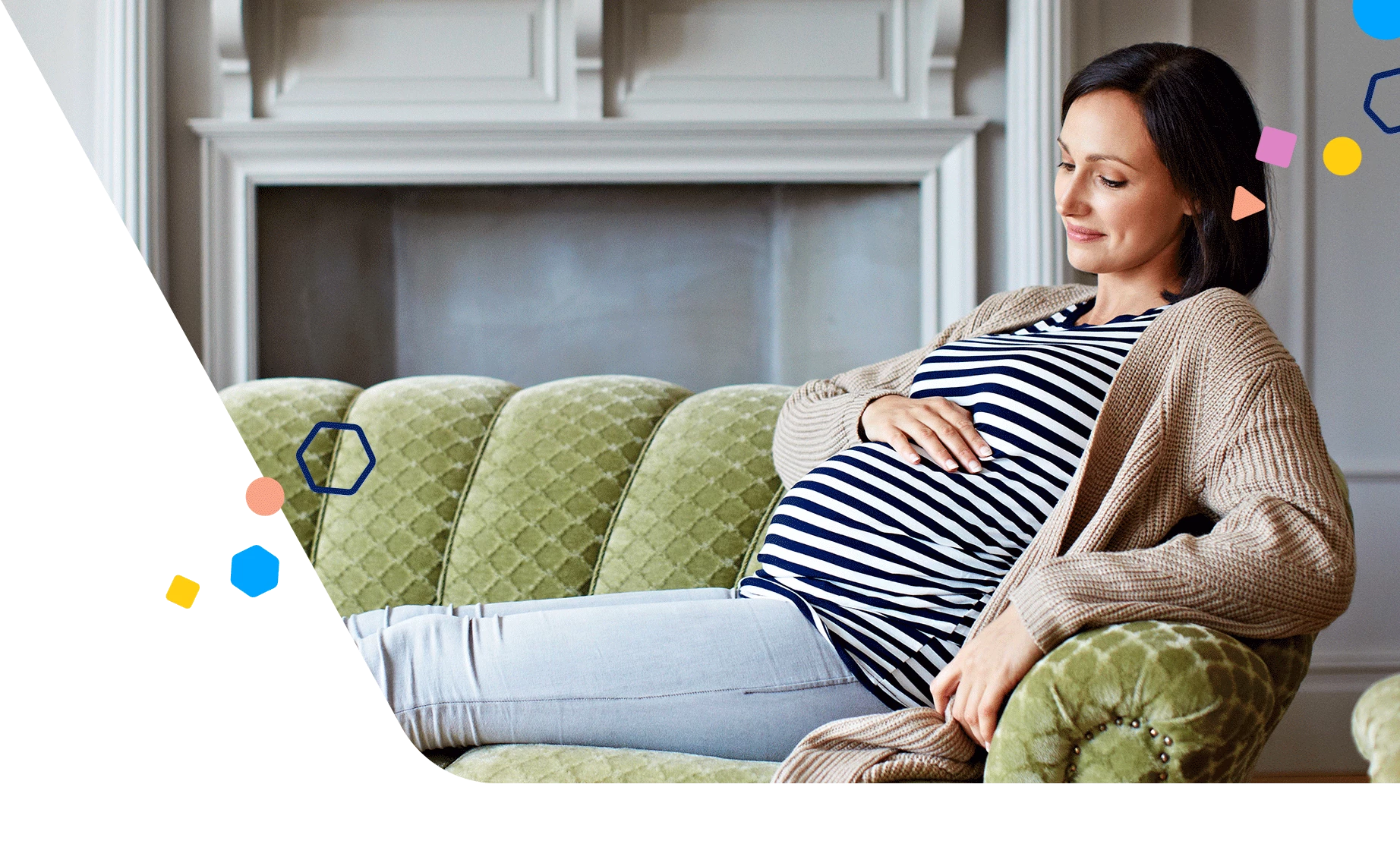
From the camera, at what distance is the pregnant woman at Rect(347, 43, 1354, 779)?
0.67m

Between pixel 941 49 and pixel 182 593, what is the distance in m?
1.44

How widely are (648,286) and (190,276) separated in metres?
0.73

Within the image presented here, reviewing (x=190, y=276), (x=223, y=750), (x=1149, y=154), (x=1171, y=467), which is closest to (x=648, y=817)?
(x=223, y=750)

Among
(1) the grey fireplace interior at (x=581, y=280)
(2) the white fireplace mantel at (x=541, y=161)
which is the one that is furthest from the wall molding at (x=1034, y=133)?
(1) the grey fireplace interior at (x=581, y=280)

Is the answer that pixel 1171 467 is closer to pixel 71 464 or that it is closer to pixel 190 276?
pixel 71 464

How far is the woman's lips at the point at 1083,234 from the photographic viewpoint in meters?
0.89

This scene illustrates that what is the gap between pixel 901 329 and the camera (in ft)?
5.62

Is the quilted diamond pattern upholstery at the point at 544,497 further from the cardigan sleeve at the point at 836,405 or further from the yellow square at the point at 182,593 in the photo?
the yellow square at the point at 182,593

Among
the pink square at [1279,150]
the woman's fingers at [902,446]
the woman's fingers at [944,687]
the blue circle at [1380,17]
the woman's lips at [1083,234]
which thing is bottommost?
the woman's fingers at [944,687]

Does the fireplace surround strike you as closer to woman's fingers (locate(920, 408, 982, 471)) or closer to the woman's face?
the woman's face

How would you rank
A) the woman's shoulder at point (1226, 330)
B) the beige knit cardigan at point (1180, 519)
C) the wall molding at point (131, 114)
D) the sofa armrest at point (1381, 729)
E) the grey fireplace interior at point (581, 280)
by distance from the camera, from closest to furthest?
the sofa armrest at point (1381, 729) → the beige knit cardigan at point (1180, 519) → the woman's shoulder at point (1226, 330) → the wall molding at point (131, 114) → the grey fireplace interior at point (581, 280)

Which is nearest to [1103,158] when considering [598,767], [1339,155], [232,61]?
[1339,155]

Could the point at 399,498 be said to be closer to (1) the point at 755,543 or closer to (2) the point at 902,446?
(1) the point at 755,543

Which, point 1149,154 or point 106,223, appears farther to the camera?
point 1149,154
